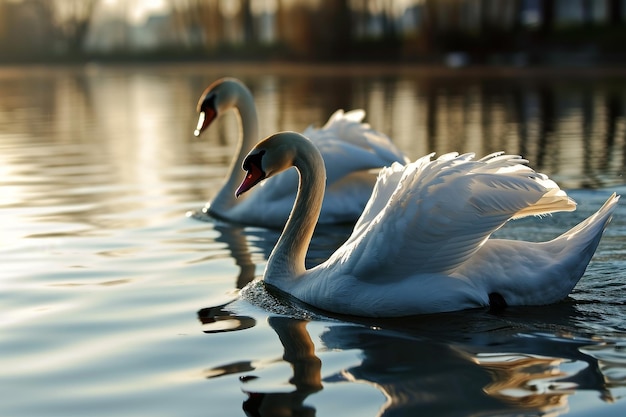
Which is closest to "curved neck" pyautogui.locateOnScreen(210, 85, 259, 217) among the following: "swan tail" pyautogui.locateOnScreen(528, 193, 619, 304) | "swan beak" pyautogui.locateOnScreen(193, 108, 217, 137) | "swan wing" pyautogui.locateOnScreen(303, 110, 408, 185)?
"swan beak" pyautogui.locateOnScreen(193, 108, 217, 137)

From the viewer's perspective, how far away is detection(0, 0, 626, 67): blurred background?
131ft

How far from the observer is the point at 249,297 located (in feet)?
19.8

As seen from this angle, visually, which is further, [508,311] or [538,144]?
[538,144]

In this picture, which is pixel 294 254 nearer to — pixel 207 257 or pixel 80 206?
pixel 207 257

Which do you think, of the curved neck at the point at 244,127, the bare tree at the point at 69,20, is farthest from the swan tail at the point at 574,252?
the bare tree at the point at 69,20

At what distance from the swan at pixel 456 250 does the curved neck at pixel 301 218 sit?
19.1 inches

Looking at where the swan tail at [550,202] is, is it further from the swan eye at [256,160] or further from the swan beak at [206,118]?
the swan beak at [206,118]

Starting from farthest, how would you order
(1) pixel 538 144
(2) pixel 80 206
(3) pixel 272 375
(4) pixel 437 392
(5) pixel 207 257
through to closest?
(1) pixel 538 144 < (2) pixel 80 206 < (5) pixel 207 257 < (3) pixel 272 375 < (4) pixel 437 392

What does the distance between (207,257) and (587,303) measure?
2.70 m

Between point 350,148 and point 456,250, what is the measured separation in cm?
306

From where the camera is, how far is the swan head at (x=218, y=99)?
942 cm

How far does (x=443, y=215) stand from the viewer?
202 inches

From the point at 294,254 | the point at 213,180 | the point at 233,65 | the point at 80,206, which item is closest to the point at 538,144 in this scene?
the point at 213,180

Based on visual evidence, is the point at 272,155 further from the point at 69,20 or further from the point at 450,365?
the point at 69,20
